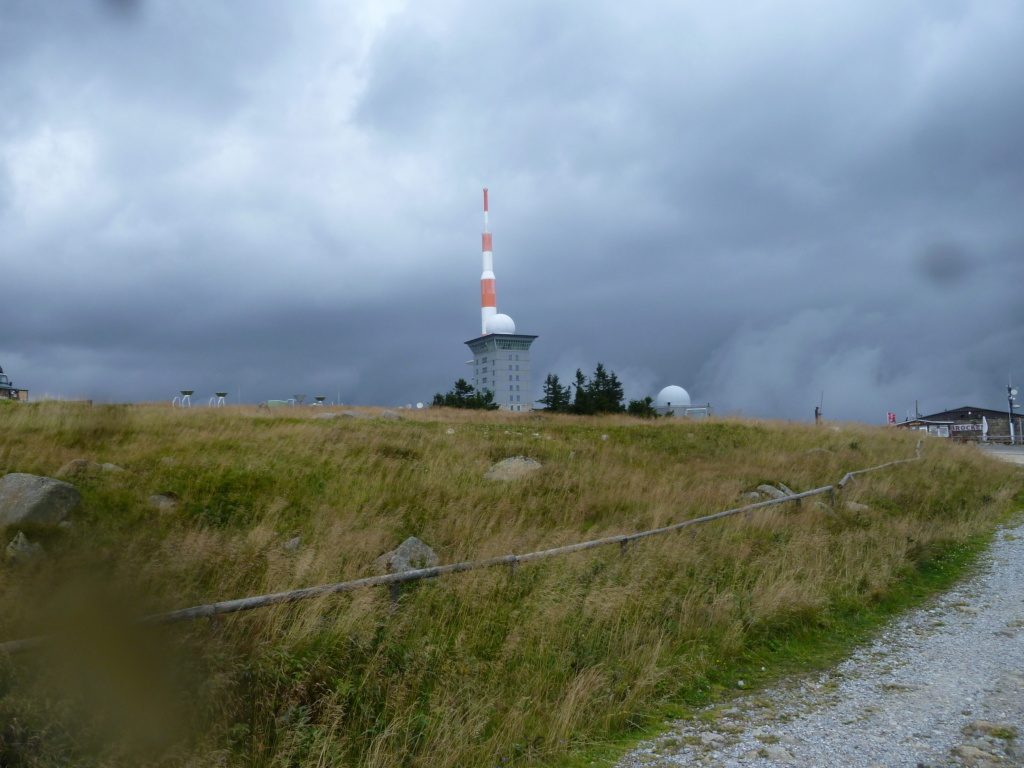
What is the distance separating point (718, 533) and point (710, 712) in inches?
221

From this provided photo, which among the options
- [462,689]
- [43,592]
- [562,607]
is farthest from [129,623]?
[562,607]

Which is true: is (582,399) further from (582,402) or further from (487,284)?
(487,284)

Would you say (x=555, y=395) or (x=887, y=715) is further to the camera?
(x=555, y=395)

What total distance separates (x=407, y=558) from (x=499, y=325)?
104m

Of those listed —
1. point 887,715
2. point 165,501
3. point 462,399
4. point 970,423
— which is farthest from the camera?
point 970,423

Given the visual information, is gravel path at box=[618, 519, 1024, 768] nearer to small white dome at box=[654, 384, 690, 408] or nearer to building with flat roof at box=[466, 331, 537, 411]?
small white dome at box=[654, 384, 690, 408]

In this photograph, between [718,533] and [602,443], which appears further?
[602,443]

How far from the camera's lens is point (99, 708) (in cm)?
420

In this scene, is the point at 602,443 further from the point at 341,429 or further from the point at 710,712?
the point at 710,712

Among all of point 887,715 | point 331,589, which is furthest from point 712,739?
point 331,589

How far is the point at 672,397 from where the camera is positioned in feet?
244

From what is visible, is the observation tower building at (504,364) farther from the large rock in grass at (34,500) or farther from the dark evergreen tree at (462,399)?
the large rock in grass at (34,500)

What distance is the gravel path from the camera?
5031 millimetres

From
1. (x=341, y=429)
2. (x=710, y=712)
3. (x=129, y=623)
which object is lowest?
(x=710, y=712)
